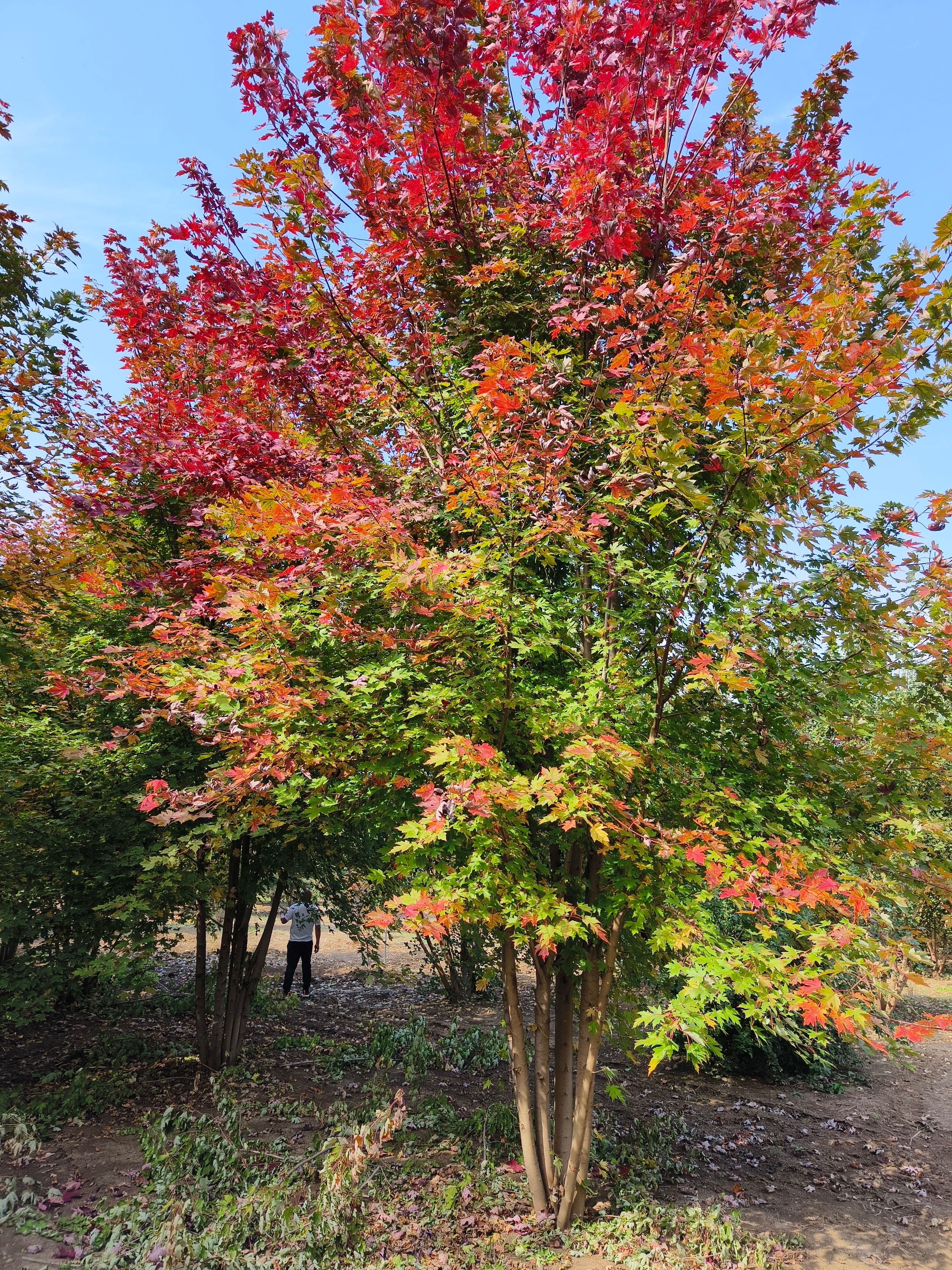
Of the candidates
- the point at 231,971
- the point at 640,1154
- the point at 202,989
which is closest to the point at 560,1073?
the point at 640,1154

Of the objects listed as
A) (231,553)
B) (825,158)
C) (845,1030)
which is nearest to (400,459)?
(231,553)

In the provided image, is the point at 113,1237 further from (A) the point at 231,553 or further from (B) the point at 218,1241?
(A) the point at 231,553

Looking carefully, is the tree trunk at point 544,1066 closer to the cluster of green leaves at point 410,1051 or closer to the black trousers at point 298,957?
the cluster of green leaves at point 410,1051

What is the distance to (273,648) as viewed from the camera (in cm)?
369

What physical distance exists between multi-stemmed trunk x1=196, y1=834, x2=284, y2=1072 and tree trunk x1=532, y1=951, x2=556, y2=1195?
113 inches

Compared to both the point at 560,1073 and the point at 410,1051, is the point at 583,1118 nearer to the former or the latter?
the point at 560,1073

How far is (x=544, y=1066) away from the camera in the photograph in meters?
4.58

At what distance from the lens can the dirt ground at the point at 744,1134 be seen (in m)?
4.61

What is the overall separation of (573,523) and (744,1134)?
21.9 ft

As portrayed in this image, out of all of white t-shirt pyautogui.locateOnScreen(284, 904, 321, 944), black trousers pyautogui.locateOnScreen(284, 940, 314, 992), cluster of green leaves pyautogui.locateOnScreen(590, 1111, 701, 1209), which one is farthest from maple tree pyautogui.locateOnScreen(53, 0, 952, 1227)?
black trousers pyautogui.locateOnScreen(284, 940, 314, 992)

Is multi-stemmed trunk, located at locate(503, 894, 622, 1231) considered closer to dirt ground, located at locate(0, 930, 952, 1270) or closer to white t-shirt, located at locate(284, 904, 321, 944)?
dirt ground, located at locate(0, 930, 952, 1270)

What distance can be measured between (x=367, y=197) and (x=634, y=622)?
2.90 m

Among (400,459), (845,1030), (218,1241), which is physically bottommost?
(218,1241)

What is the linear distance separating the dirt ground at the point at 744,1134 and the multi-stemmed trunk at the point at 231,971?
0.33 metres
